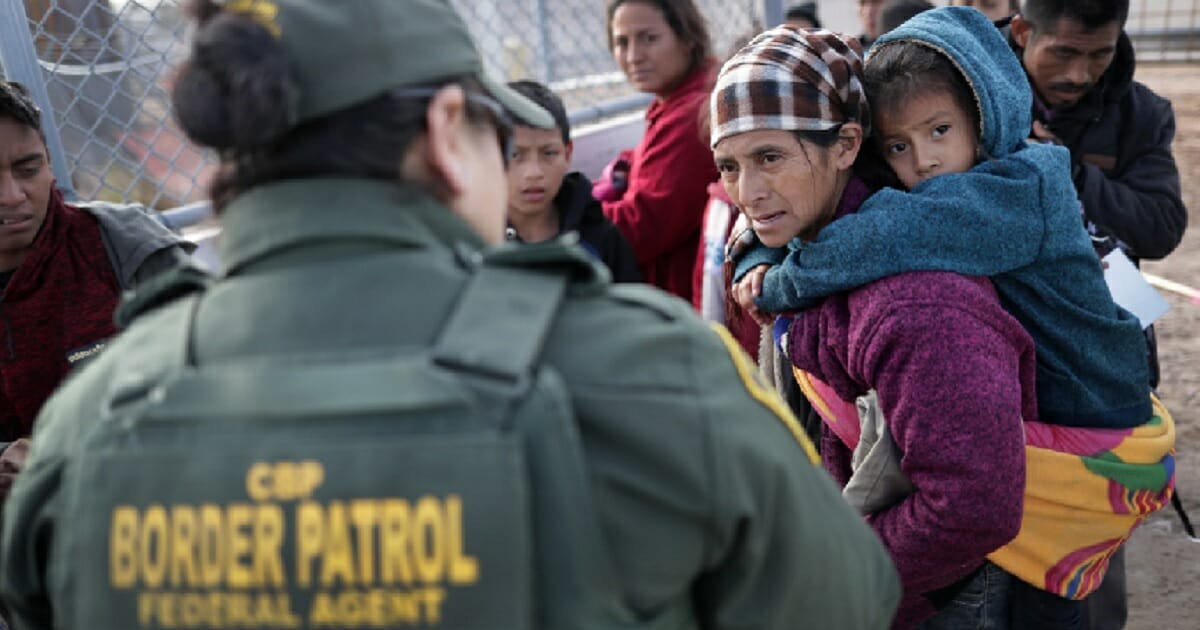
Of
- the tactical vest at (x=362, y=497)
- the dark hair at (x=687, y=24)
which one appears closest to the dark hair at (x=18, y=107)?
the tactical vest at (x=362, y=497)


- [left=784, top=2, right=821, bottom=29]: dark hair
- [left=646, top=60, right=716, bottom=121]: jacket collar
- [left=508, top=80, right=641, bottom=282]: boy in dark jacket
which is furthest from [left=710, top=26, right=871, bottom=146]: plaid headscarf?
[left=784, top=2, right=821, bottom=29]: dark hair

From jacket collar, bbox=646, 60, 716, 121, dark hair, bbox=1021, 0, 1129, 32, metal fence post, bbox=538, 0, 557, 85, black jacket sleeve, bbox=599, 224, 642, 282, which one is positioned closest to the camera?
dark hair, bbox=1021, 0, 1129, 32

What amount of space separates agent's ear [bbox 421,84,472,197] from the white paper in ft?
5.39

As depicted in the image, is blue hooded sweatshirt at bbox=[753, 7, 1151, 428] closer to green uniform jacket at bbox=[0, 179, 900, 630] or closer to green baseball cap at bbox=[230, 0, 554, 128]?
green uniform jacket at bbox=[0, 179, 900, 630]

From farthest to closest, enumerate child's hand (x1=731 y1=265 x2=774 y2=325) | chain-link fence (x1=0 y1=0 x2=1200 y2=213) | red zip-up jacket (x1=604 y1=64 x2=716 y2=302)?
red zip-up jacket (x1=604 y1=64 x2=716 y2=302) < chain-link fence (x1=0 y1=0 x2=1200 y2=213) < child's hand (x1=731 y1=265 x2=774 y2=325)

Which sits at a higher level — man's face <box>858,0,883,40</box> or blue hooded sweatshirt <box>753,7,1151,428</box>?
blue hooded sweatshirt <box>753,7,1151,428</box>

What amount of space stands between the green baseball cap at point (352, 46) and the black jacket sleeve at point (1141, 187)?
Answer: 6.98 ft

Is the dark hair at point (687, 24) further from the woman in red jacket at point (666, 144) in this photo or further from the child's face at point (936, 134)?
the child's face at point (936, 134)

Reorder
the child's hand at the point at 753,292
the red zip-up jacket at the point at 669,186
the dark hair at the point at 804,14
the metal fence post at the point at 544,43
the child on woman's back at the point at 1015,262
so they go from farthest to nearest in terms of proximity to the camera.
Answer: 1. the metal fence post at the point at 544,43
2. the dark hair at the point at 804,14
3. the red zip-up jacket at the point at 669,186
4. the child's hand at the point at 753,292
5. the child on woman's back at the point at 1015,262

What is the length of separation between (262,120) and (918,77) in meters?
1.17

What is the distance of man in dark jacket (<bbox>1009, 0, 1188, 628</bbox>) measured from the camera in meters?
2.59

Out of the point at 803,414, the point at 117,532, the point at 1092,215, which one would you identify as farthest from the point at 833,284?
the point at 1092,215

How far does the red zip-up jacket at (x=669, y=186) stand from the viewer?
10.8 feet

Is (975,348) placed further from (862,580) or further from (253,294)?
(253,294)
